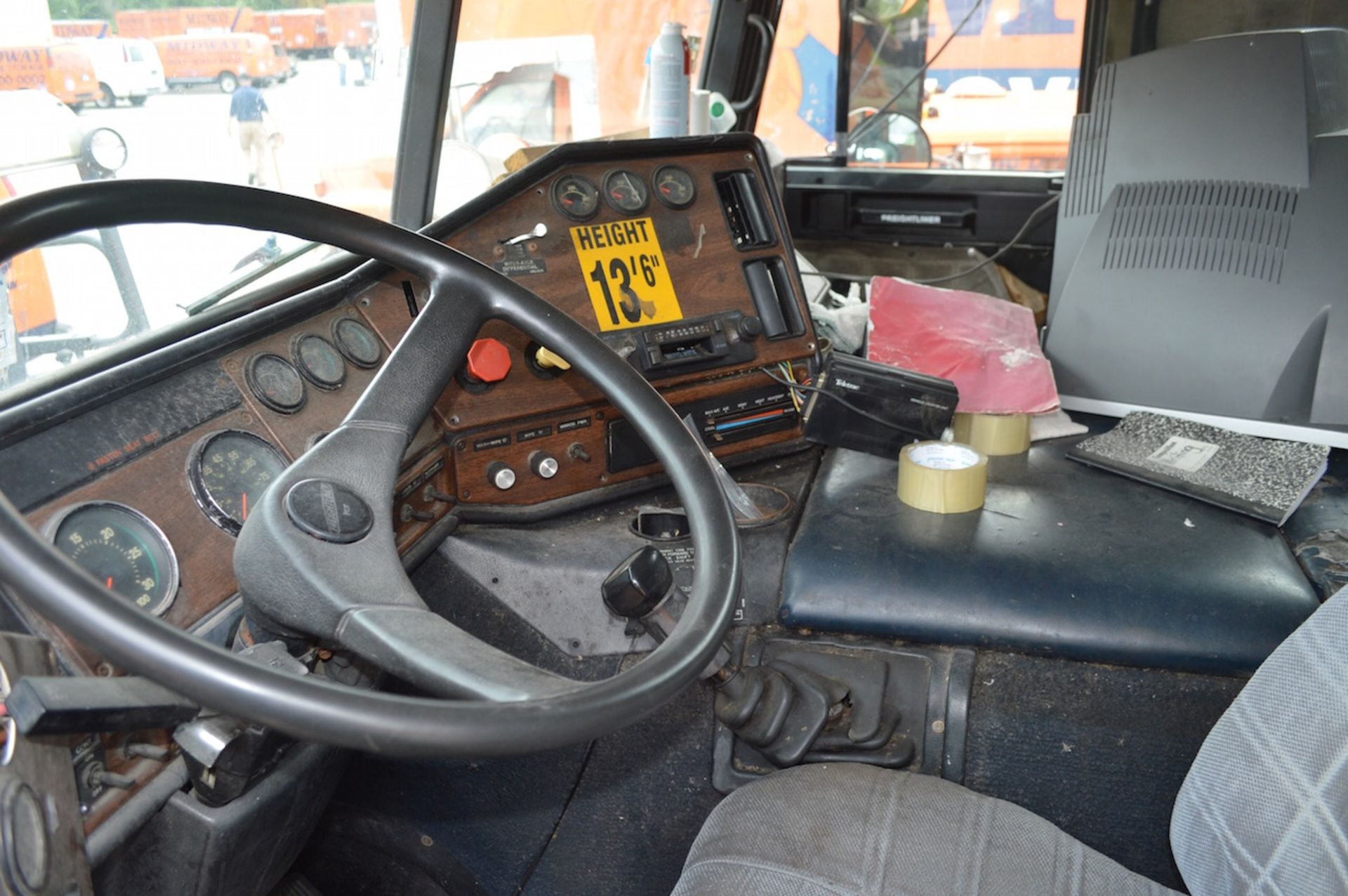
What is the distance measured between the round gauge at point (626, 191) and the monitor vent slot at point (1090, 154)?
74cm

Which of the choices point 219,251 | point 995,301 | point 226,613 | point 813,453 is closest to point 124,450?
point 226,613

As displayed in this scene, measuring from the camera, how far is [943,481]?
1.35 m

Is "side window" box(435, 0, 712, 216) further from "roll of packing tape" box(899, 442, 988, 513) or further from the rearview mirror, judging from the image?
"roll of packing tape" box(899, 442, 988, 513)

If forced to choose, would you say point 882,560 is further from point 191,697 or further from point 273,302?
point 191,697

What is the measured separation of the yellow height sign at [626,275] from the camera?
1.45 meters

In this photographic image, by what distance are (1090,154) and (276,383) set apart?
1.35 meters

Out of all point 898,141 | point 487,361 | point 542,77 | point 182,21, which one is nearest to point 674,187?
point 487,361

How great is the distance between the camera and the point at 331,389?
3.67ft

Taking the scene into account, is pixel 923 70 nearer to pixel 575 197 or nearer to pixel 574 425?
pixel 575 197

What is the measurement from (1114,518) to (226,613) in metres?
1.04

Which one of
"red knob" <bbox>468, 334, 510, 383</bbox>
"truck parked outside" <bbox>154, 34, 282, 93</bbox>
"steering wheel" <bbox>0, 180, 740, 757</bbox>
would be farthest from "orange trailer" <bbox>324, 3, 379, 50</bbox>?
"steering wheel" <bbox>0, 180, 740, 757</bbox>

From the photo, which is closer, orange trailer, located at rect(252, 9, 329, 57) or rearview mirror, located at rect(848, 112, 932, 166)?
orange trailer, located at rect(252, 9, 329, 57)

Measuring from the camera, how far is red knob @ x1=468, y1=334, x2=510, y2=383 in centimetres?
129

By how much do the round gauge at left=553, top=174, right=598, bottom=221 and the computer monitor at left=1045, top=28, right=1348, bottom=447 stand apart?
805 mm
